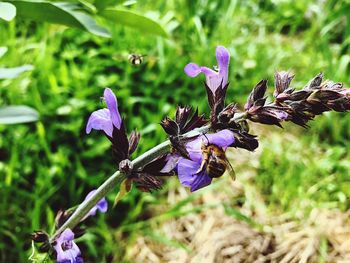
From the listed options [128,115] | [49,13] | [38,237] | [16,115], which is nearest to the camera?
[38,237]

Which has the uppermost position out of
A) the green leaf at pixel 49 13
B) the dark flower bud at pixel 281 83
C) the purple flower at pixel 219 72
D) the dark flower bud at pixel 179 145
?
the green leaf at pixel 49 13

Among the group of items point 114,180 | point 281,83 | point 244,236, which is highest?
point 281,83

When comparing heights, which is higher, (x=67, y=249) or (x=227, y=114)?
(x=227, y=114)

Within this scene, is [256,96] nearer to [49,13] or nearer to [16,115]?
[49,13]

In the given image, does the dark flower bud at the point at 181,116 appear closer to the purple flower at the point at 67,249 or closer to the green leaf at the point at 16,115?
the purple flower at the point at 67,249

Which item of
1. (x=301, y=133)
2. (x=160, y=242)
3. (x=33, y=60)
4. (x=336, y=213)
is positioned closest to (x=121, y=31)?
(x=33, y=60)

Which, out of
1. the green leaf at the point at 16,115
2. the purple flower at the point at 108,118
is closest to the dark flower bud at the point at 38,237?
the purple flower at the point at 108,118

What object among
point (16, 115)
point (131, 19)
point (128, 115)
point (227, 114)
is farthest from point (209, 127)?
point (128, 115)

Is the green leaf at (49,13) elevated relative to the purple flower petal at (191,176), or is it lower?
elevated

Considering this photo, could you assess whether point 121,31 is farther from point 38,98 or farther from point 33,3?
point 33,3
